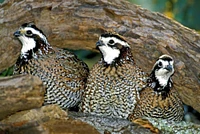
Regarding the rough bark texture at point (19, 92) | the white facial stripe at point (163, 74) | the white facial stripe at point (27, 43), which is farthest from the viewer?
the white facial stripe at point (27, 43)

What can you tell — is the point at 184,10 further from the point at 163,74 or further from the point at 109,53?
the point at 109,53

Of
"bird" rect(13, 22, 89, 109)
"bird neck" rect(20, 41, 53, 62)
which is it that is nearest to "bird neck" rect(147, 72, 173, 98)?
"bird" rect(13, 22, 89, 109)

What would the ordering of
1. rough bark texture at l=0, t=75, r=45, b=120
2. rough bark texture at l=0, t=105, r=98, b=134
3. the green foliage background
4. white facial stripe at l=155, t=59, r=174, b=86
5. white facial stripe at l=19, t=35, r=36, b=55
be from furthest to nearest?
the green foliage background → white facial stripe at l=19, t=35, r=36, b=55 → white facial stripe at l=155, t=59, r=174, b=86 → rough bark texture at l=0, t=105, r=98, b=134 → rough bark texture at l=0, t=75, r=45, b=120

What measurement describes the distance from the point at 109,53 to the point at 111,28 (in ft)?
1.50

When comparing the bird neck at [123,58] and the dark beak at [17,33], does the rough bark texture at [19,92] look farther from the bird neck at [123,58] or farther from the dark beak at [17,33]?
the bird neck at [123,58]

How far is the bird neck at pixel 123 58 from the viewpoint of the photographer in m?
5.30

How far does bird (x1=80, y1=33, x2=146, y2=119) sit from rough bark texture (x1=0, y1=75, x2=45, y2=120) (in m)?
1.07

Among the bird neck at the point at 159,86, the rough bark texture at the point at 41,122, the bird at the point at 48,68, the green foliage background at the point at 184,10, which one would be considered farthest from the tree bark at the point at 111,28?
the green foliage background at the point at 184,10

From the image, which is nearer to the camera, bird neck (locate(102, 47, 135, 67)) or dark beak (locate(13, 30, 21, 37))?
dark beak (locate(13, 30, 21, 37))

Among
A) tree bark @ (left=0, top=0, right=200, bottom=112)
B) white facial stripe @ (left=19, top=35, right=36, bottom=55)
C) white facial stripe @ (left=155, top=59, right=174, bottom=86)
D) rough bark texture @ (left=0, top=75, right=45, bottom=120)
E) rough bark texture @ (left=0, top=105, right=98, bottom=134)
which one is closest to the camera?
rough bark texture @ (left=0, top=75, right=45, bottom=120)

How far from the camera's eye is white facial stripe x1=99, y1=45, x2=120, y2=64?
521 cm

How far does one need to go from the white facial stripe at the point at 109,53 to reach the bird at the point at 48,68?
1.16ft

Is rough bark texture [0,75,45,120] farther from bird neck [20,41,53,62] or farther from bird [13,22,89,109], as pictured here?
bird neck [20,41,53,62]

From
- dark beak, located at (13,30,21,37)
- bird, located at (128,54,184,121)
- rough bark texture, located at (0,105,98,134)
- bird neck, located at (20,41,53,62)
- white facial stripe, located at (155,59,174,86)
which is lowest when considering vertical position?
rough bark texture, located at (0,105,98,134)
